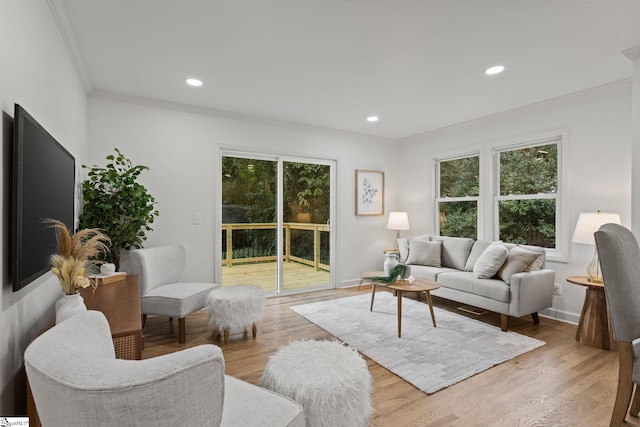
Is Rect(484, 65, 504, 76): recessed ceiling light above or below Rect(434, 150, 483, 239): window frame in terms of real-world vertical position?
above

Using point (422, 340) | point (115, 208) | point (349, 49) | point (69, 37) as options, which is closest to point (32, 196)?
point (69, 37)

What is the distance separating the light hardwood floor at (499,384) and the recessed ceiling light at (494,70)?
2460 millimetres

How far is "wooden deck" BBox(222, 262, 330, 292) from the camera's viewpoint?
430 centimetres

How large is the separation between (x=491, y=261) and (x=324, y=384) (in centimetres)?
277

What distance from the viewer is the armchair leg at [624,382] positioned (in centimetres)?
164

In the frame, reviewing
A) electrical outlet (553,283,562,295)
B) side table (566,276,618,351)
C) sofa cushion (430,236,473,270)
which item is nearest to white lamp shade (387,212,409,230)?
sofa cushion (430,236,473,270)

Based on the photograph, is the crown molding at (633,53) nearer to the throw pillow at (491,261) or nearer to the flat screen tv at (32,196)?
the throw pillow at (491,261)

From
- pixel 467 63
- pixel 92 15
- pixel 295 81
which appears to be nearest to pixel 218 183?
pixel 295 81

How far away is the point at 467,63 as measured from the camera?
276cm

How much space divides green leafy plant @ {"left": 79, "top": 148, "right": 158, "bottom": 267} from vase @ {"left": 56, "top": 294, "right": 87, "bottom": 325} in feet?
4.95

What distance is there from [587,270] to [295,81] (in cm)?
344

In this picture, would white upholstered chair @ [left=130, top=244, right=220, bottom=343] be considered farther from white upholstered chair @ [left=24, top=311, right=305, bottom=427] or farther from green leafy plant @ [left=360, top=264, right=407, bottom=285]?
white upholstered chair @ [left=24, top=311, right=305, bottom=427]

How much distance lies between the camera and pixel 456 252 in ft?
13.9

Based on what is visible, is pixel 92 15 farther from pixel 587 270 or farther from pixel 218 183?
pixel 587 270
